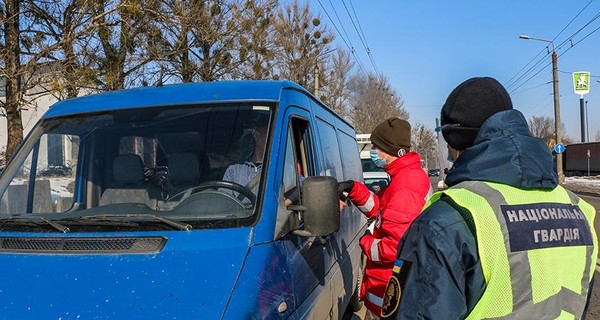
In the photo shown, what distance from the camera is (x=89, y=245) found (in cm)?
243

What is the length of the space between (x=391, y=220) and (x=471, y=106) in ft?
5.54

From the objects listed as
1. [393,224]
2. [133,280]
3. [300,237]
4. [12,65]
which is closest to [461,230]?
[133,280]

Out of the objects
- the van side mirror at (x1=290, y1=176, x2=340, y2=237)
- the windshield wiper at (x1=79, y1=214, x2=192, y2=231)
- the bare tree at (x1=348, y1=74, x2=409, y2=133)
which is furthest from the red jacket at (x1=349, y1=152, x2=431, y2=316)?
the bare tree at (x1=348, y1=74, x2=409, y2=133)

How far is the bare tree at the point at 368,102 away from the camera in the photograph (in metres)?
47.2

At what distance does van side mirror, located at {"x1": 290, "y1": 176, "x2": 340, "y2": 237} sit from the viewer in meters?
2.58

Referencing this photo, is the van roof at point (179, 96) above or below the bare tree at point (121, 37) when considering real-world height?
below

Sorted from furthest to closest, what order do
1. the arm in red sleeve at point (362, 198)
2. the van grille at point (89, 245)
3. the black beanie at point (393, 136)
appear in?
1. the arm in red sleeve at point (362, 198)
2. the black beanie at point (393, 136)
3. the van grille at point (89, 245)

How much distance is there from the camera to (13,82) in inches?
364

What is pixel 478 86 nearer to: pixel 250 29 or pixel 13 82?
pixel 13 82

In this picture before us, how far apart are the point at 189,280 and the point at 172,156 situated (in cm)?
106

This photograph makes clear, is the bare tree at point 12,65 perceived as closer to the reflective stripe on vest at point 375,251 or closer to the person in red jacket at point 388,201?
the person in red jacket at point 388,201

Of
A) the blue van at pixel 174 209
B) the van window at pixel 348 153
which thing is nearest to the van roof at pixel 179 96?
the blue van at pixel 174 209

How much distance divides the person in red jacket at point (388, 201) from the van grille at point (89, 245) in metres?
1.32

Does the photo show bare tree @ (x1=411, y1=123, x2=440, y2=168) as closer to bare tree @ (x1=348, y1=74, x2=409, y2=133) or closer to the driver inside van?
bare tree @ (x1=348, y1=74, x2=409, y2=133)
